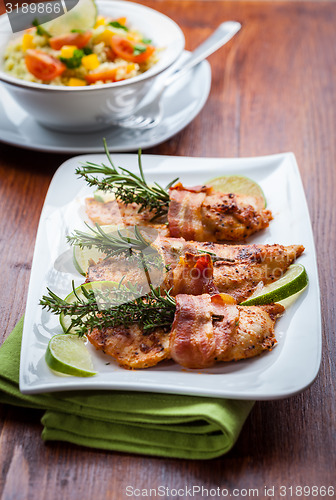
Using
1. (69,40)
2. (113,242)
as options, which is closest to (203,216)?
(113,242)

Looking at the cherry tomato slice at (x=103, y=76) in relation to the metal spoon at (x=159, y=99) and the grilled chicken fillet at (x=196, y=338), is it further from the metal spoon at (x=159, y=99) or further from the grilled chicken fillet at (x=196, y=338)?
the grilled chicken fillet at (x=196, y=338)

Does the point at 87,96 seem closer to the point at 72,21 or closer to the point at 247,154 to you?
the point at 72,21

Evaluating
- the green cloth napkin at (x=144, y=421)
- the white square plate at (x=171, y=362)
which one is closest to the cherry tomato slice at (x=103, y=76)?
the white square plate at (x=171, y=362)

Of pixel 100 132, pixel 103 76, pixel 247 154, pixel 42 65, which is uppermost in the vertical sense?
pixel 42 65

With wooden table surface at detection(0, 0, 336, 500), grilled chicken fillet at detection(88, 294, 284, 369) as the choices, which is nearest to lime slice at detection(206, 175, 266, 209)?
wooden table surface at detection(0, 0, 336, 500)

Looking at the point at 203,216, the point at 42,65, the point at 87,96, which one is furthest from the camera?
the point at 42,65

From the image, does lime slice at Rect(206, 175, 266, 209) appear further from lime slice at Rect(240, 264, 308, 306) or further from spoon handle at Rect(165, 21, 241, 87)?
spoon handle at Rect(165, 21, 241, 87)

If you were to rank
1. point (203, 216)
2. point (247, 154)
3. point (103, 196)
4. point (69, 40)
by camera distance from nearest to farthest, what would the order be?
point (203, 216) → point (103, 196) → point (69, 40) → point (247, 154)
